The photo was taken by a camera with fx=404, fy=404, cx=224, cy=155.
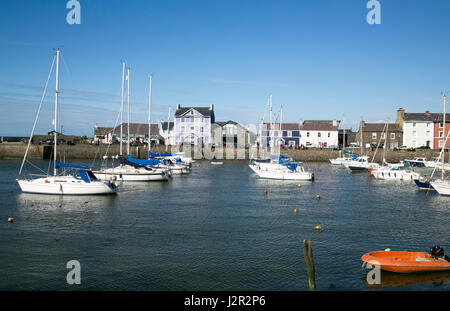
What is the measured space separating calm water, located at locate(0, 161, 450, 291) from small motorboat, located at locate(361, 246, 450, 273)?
0.32 meters

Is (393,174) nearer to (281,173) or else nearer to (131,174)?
(281,173)

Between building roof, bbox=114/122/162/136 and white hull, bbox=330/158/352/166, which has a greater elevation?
building roof, bbox=114/122/162/136

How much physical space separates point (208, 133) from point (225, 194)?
53365 millimetres

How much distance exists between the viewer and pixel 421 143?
8356cm

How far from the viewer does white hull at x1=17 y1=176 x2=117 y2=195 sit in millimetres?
30000

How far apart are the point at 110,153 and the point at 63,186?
46119 millimetres

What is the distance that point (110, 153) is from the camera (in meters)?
75.1

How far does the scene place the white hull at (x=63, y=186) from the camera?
30000 millimetres

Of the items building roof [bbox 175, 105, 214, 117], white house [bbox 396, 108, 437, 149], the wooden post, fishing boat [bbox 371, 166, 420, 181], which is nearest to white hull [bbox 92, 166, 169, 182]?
fishing boat [bbox 371, 166, 420, 181]
